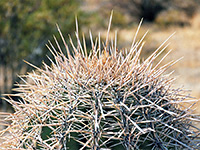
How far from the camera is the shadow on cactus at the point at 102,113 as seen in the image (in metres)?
1.79

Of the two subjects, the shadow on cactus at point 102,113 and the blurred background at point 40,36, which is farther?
the blurred background at point 40,36

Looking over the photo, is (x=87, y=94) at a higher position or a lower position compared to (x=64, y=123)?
higher

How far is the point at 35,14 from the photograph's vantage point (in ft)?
29.1

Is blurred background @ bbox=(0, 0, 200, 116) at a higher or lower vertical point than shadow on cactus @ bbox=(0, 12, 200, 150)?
higher

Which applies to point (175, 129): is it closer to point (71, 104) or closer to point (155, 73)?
point (155, 73)

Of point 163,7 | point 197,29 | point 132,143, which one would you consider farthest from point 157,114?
point 163,7

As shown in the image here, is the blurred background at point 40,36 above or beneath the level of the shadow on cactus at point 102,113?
above

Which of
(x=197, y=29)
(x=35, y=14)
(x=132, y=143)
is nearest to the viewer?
(x=132, y=143)

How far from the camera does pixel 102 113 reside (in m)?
1.74

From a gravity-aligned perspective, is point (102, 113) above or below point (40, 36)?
below

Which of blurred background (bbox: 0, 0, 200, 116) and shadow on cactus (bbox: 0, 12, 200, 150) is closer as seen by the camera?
shadow on cactus (bbox: 0, 12, 200, 150)

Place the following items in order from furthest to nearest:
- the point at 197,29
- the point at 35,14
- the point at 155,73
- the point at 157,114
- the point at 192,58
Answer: the point at 197,29 < the point at 192,58 < the point at 35,14 < the point at 155,73 < the point at 157,114

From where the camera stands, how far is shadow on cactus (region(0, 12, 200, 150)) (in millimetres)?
1794

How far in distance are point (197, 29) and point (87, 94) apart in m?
15.6
